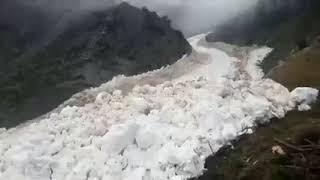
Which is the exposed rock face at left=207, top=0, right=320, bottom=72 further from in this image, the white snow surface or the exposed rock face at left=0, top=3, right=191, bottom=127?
the white snow surface

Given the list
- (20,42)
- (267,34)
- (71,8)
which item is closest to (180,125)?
(20,42)

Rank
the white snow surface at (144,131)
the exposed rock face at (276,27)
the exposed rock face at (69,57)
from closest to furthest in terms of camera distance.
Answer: the white snow surface at (144,131), the exposed rock face at (69,57), the exposed rock face at (276,27)

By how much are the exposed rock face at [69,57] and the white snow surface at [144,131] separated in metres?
3.65

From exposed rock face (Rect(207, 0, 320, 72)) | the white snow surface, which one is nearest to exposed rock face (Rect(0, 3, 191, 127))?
the white snow surface

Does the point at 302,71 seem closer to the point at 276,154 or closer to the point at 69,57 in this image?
the point at 276,154

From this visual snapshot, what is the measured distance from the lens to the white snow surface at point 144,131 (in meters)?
22.9

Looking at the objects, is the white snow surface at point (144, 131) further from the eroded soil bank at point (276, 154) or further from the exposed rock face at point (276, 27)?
the exposed rock face at point (276, 27)

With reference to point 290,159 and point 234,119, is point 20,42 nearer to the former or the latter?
point 234,119

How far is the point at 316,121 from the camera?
2347cm

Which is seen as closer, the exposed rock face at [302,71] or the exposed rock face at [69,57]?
the exposed rock face at [302,71]

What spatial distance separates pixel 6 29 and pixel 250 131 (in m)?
18.5

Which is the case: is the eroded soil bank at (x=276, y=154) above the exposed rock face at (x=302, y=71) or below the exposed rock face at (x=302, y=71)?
below

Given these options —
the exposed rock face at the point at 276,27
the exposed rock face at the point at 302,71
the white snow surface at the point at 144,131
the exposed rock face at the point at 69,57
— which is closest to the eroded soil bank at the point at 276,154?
the white snow surface at the point at 144,131

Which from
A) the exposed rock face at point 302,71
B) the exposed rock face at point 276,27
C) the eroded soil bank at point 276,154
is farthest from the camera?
the exposed rock face at point 276,27
